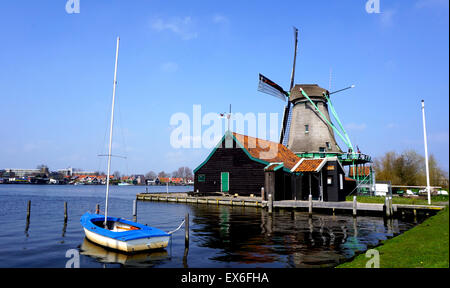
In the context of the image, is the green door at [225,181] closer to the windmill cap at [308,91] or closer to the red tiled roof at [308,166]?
the red tiled roof at [308,166]

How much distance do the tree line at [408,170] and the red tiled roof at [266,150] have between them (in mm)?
23229

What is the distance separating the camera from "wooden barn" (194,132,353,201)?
3139 cm

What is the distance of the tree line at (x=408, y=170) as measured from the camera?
175 ft

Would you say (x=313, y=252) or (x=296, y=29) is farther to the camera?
(x=296, y=29)

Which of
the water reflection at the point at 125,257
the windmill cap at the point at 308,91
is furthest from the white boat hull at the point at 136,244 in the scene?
the windmill cap at the point at 308,91

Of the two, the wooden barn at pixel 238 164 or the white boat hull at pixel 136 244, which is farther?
the wooden barn at pixel 238 164

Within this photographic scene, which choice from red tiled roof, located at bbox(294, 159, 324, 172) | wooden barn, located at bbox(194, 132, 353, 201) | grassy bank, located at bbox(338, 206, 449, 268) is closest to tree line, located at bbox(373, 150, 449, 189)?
wooden barn, located at bbox(194, 132, 353, 201)

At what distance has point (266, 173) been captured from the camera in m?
33.0

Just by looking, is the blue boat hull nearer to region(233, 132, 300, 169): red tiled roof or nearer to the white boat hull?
the white boat hull

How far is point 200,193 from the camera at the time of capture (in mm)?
42375

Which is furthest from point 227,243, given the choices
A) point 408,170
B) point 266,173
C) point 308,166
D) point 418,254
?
point 408,170
